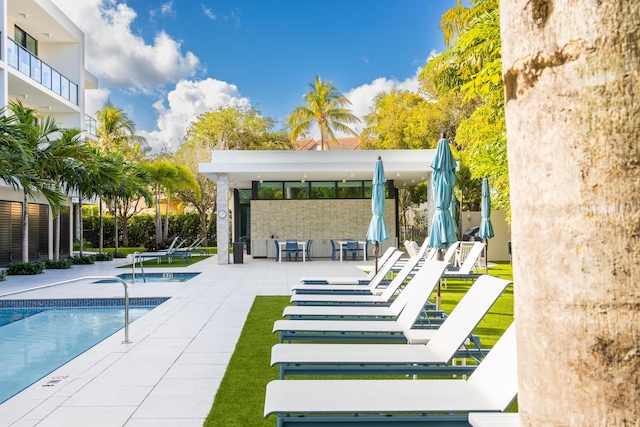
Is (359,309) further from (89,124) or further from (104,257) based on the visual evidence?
(89,124)

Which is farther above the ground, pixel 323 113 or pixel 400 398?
pixel 323 113

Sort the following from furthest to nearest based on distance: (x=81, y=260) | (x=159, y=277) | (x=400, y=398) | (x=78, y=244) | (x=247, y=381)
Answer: (x=78, y=244) < (x=81, y=260) < (x=159, y=277) < (x=247, y=381) < (x=400, y=398)

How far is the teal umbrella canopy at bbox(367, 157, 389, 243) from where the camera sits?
1191 cm

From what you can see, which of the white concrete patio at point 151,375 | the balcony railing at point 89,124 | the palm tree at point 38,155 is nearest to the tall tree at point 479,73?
the white concrete patio at point 151,375

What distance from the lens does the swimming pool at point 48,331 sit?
5836 mm

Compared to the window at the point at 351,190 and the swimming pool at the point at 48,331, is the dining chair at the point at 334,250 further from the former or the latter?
the swimming pool at the point at 48,331

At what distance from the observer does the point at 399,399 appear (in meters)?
2.89

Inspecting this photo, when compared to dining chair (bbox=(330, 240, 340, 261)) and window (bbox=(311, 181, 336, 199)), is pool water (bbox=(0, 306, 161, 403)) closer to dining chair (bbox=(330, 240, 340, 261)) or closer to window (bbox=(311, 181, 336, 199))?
dining chair (bbox=(330, 240, 340, 261))

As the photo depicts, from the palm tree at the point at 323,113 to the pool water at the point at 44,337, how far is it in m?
27.1

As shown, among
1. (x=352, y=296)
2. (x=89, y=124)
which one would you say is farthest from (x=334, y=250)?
(x=89, y=124)

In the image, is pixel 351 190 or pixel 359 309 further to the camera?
pixel 351 190

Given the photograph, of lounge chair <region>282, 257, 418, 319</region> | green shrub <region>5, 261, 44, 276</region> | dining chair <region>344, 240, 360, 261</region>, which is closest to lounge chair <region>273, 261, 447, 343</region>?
lounge chair <region>282, 257, 418, 319</region>

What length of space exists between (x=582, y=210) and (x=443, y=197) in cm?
787

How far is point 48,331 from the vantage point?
7938 mm
